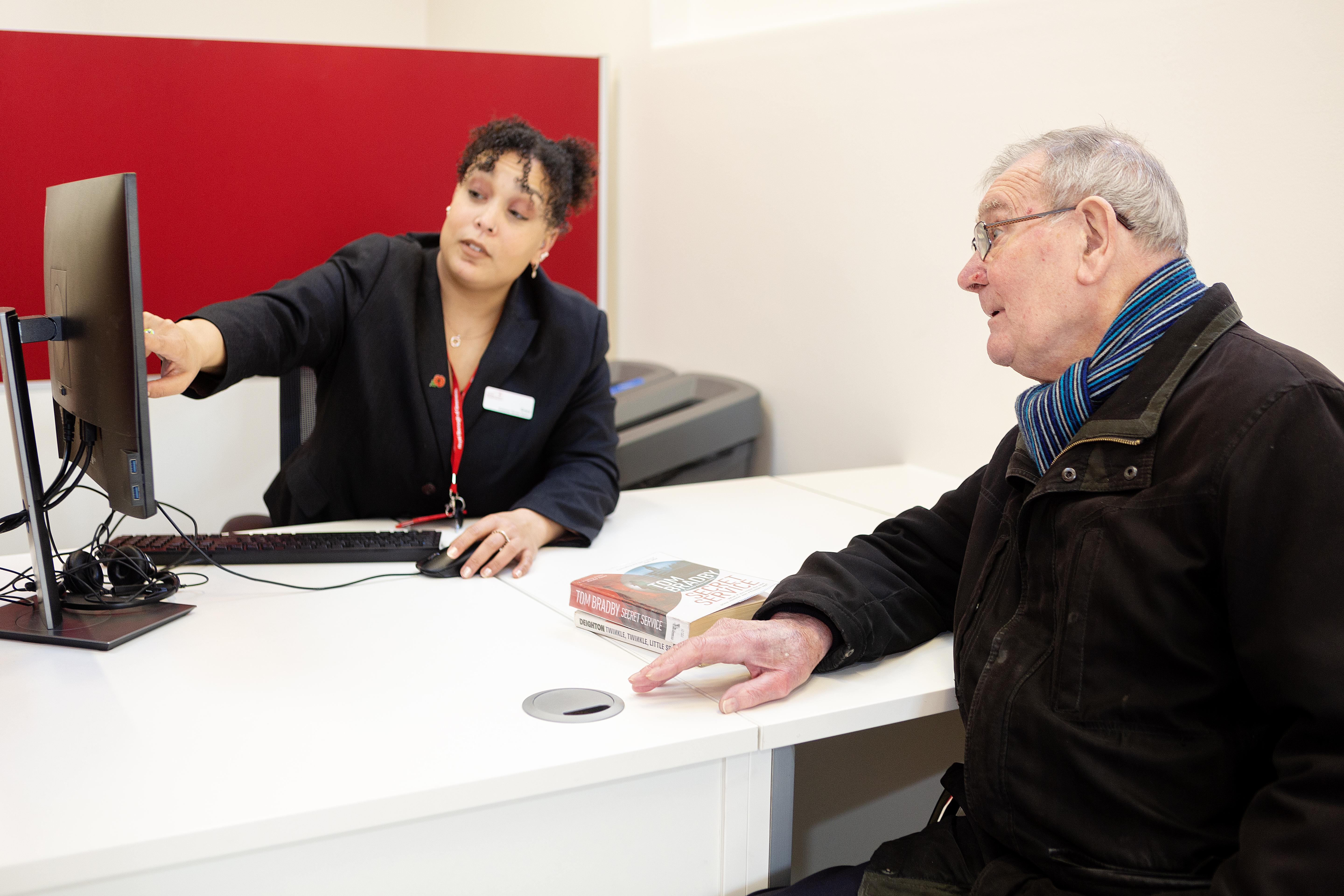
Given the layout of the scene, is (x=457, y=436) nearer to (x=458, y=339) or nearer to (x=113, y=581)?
(x=458, y=339)

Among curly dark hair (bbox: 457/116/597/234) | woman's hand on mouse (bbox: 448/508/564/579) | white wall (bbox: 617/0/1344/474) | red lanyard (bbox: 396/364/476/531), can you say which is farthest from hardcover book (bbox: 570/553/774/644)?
white wall (bbox: 617/0/1344/474)

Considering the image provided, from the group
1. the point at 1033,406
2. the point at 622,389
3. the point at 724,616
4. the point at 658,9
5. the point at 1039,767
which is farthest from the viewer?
the point at 658,9

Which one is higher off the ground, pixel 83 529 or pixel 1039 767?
pixel 1039 767

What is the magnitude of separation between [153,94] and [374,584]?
1782 mm

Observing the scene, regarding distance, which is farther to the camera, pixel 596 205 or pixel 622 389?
pixel 596 205

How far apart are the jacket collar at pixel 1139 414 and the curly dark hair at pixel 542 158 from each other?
1.32 meters

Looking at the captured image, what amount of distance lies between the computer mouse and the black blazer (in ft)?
1.07

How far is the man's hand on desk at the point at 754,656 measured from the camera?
1.21 metres

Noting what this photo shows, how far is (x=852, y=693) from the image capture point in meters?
1.27

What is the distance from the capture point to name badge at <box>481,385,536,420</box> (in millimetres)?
2051

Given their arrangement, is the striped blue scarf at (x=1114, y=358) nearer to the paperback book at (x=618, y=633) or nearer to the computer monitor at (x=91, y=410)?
the paperback book at (x=618, y=633)

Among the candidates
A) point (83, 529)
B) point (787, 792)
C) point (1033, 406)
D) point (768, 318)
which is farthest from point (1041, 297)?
point (83, 529)

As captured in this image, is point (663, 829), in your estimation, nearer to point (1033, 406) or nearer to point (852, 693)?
point (852, 693)

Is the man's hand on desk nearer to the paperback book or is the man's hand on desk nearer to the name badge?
the paperback book
